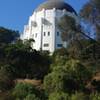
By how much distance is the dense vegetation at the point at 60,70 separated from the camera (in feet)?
88.6

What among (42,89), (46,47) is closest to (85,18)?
(42,89)

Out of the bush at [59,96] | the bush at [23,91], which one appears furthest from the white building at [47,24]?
the bush at [59,96]

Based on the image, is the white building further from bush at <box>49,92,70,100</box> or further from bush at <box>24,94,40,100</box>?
bush at <box>24,94,40,100</box>

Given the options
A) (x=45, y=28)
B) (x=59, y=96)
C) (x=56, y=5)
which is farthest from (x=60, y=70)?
(x=56, y=5)

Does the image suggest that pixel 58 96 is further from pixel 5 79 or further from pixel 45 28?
pixel 45 28

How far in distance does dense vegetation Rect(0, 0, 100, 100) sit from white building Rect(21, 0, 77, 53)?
74.9 ft

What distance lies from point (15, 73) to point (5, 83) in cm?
413

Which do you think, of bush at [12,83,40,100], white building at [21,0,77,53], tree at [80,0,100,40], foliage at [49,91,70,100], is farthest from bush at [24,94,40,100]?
white building at [21,0,77,53]

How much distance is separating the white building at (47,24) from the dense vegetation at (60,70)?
74.9ft

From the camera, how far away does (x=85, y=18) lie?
36.2 meters

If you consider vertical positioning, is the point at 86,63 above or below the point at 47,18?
below

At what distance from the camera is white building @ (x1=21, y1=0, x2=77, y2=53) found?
214 feet

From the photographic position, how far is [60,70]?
29656 mm

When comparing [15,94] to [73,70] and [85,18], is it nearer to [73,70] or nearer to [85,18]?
[73,70]
